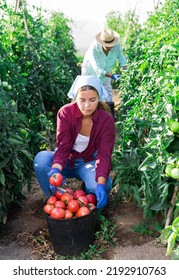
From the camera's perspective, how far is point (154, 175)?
2.35 m

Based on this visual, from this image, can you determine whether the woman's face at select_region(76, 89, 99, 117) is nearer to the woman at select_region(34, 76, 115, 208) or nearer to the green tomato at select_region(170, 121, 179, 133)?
the woman at select_region(34, 76, 115, 208)

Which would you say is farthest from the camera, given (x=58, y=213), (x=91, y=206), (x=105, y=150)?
(x=105, y=150)

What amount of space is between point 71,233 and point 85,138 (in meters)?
0.75

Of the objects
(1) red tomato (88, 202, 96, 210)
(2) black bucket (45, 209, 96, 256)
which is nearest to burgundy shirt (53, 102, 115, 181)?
(1) red tomato (88, 202, 96, 210)

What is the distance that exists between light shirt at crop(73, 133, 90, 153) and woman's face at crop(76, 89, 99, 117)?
257mm

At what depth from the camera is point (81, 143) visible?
2.86m

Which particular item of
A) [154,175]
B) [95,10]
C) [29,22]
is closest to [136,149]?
[154,175]

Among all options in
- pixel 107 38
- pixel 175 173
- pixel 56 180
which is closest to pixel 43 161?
pixel 56 180

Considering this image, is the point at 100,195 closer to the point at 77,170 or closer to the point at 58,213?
the point at 58,213

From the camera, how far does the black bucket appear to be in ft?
7.71

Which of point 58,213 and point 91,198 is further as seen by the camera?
point 91,198

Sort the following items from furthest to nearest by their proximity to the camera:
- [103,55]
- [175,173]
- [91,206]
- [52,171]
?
[103,55]
[52,171]
[91,206]
[175,173]

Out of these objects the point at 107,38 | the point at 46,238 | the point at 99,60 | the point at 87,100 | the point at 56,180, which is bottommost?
the point at 46,238
